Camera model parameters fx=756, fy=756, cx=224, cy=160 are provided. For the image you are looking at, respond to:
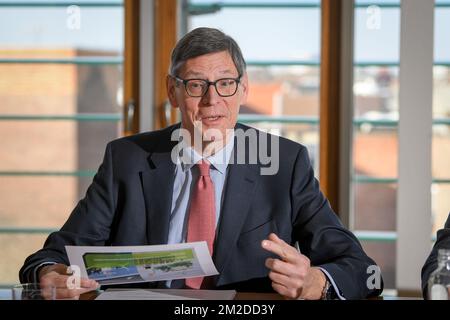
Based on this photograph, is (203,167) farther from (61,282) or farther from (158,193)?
(61,282)

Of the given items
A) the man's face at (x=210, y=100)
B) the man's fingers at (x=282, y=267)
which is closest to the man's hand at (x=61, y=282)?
the man's fingers at (x=282, y=267)

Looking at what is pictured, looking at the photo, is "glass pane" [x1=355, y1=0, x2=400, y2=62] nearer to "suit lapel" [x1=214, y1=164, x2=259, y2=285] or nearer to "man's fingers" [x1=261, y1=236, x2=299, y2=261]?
"suit lapel" [x1=214, y1=164, x2=259, y2=285]

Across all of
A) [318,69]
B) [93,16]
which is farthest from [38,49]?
[318,69]

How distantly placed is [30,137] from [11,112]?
164mm

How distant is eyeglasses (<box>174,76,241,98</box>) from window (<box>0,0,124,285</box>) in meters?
1.81

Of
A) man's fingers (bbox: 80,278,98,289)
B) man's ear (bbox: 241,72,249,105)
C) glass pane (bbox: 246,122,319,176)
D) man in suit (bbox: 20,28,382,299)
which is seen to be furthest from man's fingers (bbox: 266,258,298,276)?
glass pane (bbox: 246,122,319,176)

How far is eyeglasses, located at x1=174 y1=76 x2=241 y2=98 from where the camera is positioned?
2.20 meters

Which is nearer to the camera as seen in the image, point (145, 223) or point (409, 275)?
point (145, 223)

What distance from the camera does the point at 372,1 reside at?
3.75 metres

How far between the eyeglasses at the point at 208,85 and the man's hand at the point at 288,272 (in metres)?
0.58

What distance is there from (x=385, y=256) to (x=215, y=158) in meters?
1.92

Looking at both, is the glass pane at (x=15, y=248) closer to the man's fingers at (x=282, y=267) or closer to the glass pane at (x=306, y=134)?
the glass pane at (x=306, y=134)

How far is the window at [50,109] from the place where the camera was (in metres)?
3.92
